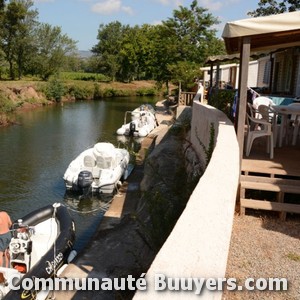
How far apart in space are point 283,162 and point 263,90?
1223 cm

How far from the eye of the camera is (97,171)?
600 inches

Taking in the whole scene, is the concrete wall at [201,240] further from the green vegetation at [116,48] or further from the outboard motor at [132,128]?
the green vegetation at [116,48]

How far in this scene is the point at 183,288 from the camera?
1850 mm

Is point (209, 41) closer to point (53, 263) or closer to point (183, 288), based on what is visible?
point (53, 263)

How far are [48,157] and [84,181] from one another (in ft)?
21.6

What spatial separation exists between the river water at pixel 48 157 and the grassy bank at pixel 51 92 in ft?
5.51

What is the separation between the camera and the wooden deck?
16.4 ft

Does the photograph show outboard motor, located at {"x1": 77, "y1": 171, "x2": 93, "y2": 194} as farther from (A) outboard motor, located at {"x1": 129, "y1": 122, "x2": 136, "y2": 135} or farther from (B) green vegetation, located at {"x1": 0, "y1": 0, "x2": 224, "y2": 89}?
(B) green vegetation, located at {"x1": 0, "y1": 0, "x2": 224, "y2": 89}

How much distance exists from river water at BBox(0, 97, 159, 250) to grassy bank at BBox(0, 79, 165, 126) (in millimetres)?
1680

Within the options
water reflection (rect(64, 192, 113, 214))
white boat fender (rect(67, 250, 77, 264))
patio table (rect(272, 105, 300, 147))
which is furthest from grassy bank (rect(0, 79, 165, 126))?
patio table (rect(272, 105, 300, 147))

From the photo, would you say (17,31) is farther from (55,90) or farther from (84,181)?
(84,181)

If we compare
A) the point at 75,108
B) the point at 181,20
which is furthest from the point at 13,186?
the point at 75,108

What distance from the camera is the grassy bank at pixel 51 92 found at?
37.2 metres

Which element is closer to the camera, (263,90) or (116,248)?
(116,248)
